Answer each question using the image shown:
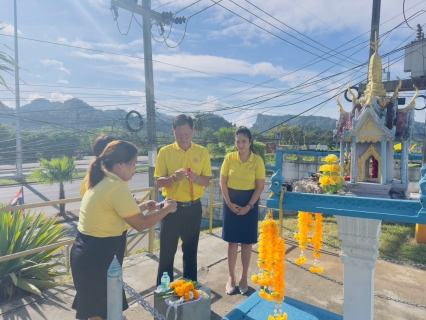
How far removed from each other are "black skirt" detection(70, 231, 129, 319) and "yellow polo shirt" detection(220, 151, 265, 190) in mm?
1569

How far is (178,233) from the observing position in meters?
2.90

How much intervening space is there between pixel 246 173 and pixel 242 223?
22.1 inches

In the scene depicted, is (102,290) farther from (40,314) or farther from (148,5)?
(148,5)

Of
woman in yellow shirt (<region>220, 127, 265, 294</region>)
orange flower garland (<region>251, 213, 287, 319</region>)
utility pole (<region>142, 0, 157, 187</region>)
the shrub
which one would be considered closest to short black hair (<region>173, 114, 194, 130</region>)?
woman in yellow shirt (<region>220, 127, 265, 294</region>)

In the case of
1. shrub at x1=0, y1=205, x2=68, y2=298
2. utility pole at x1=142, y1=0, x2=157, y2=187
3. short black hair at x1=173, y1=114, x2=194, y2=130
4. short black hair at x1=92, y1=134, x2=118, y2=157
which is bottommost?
shrub at x1=0, y1=205, x2=68, y2=298

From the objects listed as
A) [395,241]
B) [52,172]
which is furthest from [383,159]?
[52,172]

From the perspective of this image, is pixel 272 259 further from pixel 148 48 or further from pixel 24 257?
pixel 148 48

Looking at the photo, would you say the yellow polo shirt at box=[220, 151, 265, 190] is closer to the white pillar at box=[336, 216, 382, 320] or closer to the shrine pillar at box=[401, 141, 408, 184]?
the white pillar at box=[336, 216, 382, 320]

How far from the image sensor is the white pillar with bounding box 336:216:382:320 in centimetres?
216

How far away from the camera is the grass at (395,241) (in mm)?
4742

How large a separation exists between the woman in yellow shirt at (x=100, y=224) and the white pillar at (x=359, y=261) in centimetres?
148

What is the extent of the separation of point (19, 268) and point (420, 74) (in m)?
10.8

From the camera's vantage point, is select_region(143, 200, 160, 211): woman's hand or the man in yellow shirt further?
the man in yellow shirt

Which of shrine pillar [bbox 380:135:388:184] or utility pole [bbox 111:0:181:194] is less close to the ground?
utility pole [bbox 111:0:181:194]
